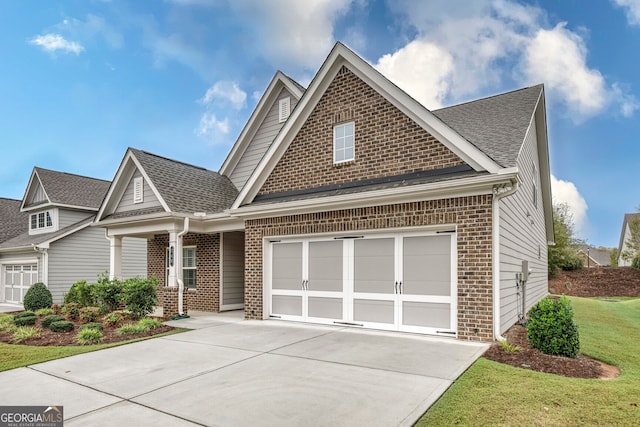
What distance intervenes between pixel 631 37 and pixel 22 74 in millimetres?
29427

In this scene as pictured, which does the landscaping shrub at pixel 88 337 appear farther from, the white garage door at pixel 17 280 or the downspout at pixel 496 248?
the white garage door at pixel 17 280

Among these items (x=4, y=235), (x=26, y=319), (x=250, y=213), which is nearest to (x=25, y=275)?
(x=4, y=235)

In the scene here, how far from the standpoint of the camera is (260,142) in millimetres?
15797

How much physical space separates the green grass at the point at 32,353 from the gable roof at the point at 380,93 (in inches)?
202

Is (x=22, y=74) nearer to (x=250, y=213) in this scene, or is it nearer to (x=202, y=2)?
(x=202, y=2)

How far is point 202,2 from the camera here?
15.3m

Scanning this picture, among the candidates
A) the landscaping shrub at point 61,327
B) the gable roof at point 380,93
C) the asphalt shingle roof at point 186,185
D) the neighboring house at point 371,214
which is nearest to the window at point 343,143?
the neighboring house at point 371,214

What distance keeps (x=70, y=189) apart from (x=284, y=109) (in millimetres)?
13649

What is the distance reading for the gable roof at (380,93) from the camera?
7.91 metres

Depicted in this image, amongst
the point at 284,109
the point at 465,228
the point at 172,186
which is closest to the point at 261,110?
the point at 284,109

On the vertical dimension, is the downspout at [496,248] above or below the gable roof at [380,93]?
below

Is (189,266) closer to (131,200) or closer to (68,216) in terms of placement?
(131,200)

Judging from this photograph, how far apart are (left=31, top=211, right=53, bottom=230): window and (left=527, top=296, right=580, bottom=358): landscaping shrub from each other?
72.0 feet

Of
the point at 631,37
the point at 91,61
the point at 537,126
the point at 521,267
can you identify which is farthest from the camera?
the point at 91,61
